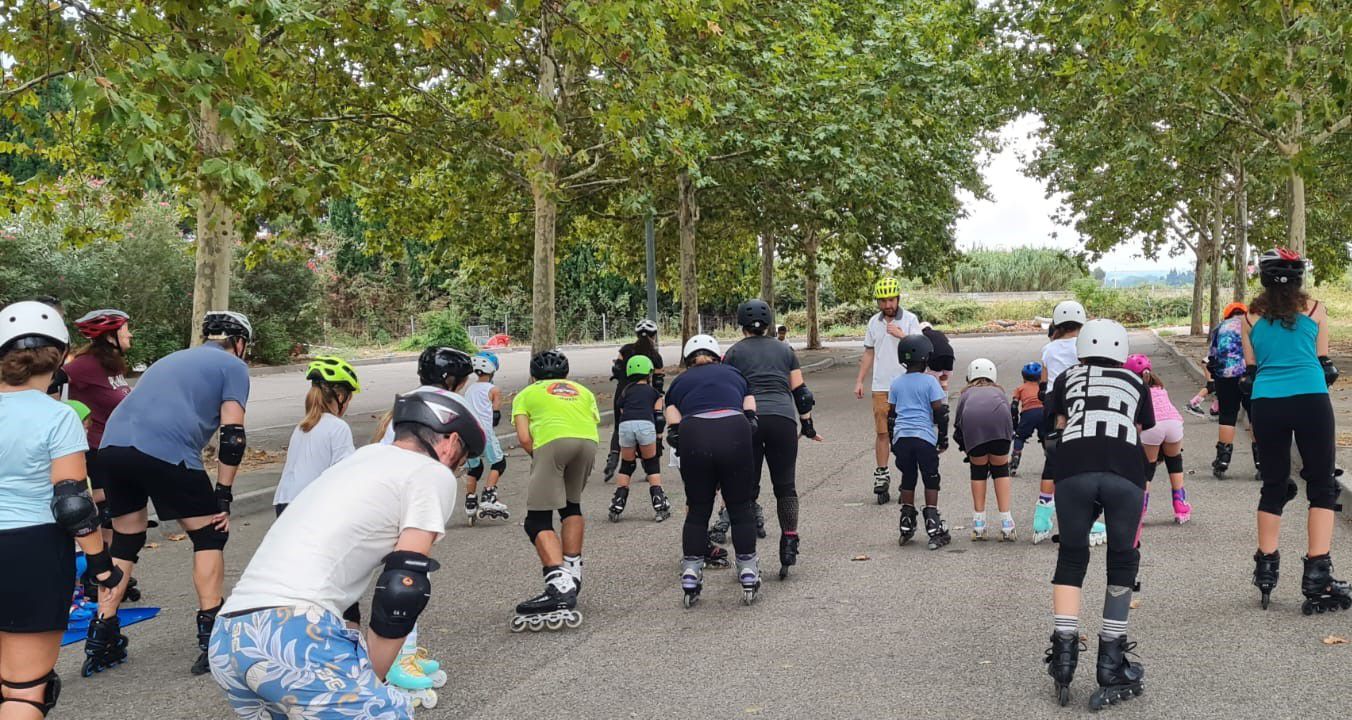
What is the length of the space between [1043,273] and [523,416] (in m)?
59.1

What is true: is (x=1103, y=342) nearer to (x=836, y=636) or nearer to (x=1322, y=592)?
(x=836, y=636)

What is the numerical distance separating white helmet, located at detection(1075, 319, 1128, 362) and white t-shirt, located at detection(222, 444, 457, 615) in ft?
10.6

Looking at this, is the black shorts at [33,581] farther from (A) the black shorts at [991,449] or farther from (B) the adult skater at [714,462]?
(A) the black shorts at [991,449]

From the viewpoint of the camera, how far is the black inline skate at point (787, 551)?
755 cm

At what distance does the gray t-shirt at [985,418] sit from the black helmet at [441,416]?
5455 millimetres

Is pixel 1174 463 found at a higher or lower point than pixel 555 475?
lower

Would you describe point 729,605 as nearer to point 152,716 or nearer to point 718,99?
point 152,716

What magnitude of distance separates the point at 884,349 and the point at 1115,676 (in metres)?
5.69

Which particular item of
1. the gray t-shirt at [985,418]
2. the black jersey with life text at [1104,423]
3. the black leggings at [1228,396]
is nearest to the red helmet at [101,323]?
the black jersey with life text at [1104,423]

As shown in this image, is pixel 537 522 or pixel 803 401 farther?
pixel 803 401

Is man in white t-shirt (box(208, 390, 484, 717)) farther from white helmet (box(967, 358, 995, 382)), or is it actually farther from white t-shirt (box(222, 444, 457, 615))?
white helmet (box(967, 358, 995, 382))

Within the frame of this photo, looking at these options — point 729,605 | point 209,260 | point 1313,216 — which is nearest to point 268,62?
point 209,260

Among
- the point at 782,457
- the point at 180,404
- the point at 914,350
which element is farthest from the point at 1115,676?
the point at 180,404

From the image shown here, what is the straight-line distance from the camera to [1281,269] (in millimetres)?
→ 6500
